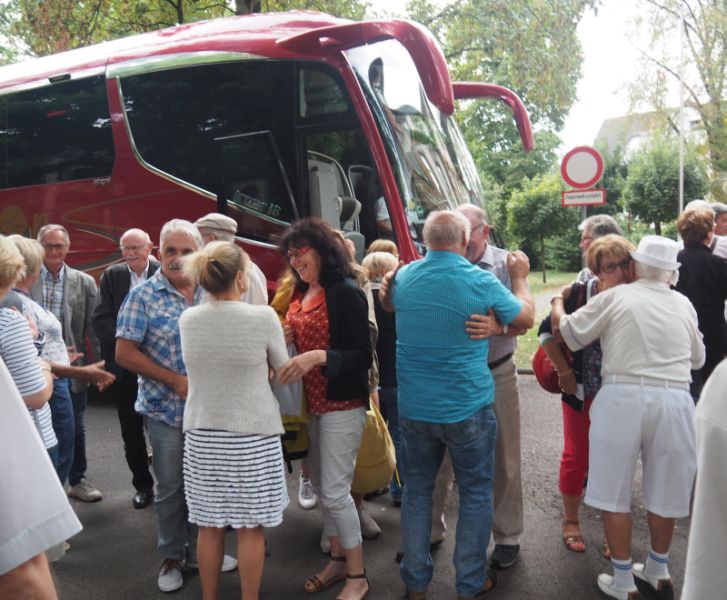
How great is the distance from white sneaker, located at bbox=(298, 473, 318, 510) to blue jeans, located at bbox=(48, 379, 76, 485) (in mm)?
1550

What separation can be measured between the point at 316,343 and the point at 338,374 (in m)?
0.21

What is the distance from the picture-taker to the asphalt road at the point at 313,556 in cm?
357

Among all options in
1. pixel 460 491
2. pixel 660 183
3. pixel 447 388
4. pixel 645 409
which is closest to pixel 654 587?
pixel 645 409

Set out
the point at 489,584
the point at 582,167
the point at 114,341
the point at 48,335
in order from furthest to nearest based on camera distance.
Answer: the point at 582,167, the point at 114,341, the point at 48,335, the point at 489,584

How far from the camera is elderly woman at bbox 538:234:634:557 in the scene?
11.8 feet

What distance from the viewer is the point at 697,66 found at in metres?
27.9

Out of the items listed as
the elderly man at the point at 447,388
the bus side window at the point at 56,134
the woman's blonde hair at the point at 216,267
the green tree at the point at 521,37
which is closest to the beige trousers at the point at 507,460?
the elderly man at the point at 447,388

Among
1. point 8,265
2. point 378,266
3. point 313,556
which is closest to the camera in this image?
point 8,265

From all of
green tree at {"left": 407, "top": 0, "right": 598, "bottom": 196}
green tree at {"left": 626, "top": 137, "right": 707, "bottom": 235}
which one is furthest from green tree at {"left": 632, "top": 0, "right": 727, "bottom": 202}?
green tree at {"left": 407, "top": 0, "right": 598, "bottom": 196}

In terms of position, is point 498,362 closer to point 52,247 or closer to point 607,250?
point 607,250

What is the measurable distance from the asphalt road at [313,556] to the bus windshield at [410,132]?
2.58 m

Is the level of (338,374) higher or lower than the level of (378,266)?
lower

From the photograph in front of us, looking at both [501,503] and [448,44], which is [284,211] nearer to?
[501,503]

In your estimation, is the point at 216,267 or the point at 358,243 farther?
the point at 358,243
